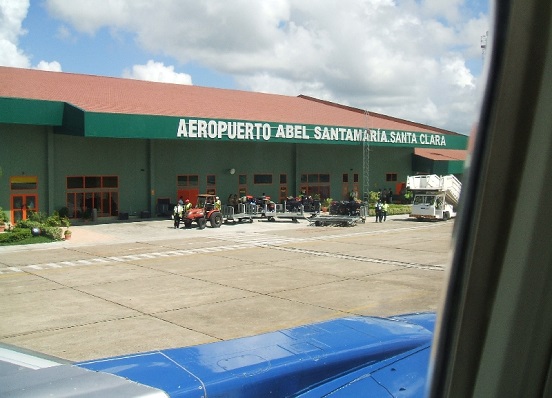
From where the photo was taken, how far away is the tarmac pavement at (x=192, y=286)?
1063 cm

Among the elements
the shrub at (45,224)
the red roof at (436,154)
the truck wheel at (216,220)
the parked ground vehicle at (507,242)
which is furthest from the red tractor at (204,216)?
the parked ground vehicle at (507,242)

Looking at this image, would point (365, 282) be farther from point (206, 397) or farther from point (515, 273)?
point (515, 273)

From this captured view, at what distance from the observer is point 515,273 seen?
148 cm

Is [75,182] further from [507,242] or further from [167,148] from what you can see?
[507,242]

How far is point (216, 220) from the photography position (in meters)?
30.8

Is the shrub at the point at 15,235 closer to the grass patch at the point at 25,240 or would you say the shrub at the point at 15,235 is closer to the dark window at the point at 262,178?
the grass patch at the point at 25,240

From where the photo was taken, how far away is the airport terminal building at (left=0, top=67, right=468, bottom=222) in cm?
2989

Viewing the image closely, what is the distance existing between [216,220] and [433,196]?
45.1 feet

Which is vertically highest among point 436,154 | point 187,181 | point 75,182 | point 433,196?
point 436,154

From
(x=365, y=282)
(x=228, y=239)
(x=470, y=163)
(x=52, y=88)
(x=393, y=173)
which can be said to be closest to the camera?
(x=470, y=163)

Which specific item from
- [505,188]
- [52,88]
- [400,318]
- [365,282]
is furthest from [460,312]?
[52,88]

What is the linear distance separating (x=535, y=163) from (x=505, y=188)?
0.09m

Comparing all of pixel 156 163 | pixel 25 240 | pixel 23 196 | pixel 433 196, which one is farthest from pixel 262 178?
pixel 25 240

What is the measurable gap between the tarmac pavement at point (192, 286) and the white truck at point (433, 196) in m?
8.81
